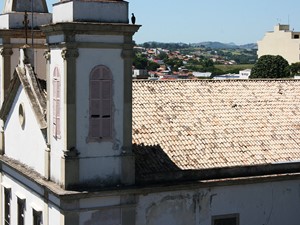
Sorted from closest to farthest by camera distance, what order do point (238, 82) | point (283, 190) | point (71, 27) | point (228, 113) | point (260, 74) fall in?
point (71, 27) → point (283, 190) → point (228, 113) → point (238, 82) → point (260, 74)

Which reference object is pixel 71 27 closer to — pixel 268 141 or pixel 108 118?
pixel 108 118

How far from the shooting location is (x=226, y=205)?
1762cm

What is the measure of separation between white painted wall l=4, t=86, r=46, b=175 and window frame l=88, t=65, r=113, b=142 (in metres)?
2.17

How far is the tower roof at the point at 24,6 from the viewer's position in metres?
21.8

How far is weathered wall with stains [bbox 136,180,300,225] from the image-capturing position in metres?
16.8

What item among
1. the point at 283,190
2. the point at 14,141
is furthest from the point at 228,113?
the point at 14,141

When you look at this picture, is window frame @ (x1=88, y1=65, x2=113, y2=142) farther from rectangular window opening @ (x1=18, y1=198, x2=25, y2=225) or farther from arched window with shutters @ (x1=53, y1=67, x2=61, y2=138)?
rectangular window opening @ (x1=18, y1=198, x2=25, y2=225)

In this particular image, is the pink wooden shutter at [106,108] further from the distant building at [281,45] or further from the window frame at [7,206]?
the distant building at [281,45]

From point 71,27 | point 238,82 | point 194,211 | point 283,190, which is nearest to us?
point 71,27

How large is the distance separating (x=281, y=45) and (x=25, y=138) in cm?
8898

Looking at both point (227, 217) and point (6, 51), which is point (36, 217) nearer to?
point (227, 217)

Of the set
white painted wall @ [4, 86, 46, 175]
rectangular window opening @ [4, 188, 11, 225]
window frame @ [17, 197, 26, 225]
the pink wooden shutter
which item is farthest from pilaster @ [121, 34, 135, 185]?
rectangular window opening @ [4, 188, 11, 225]

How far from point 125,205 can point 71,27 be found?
4483mm

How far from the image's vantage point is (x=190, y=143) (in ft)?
60.4
